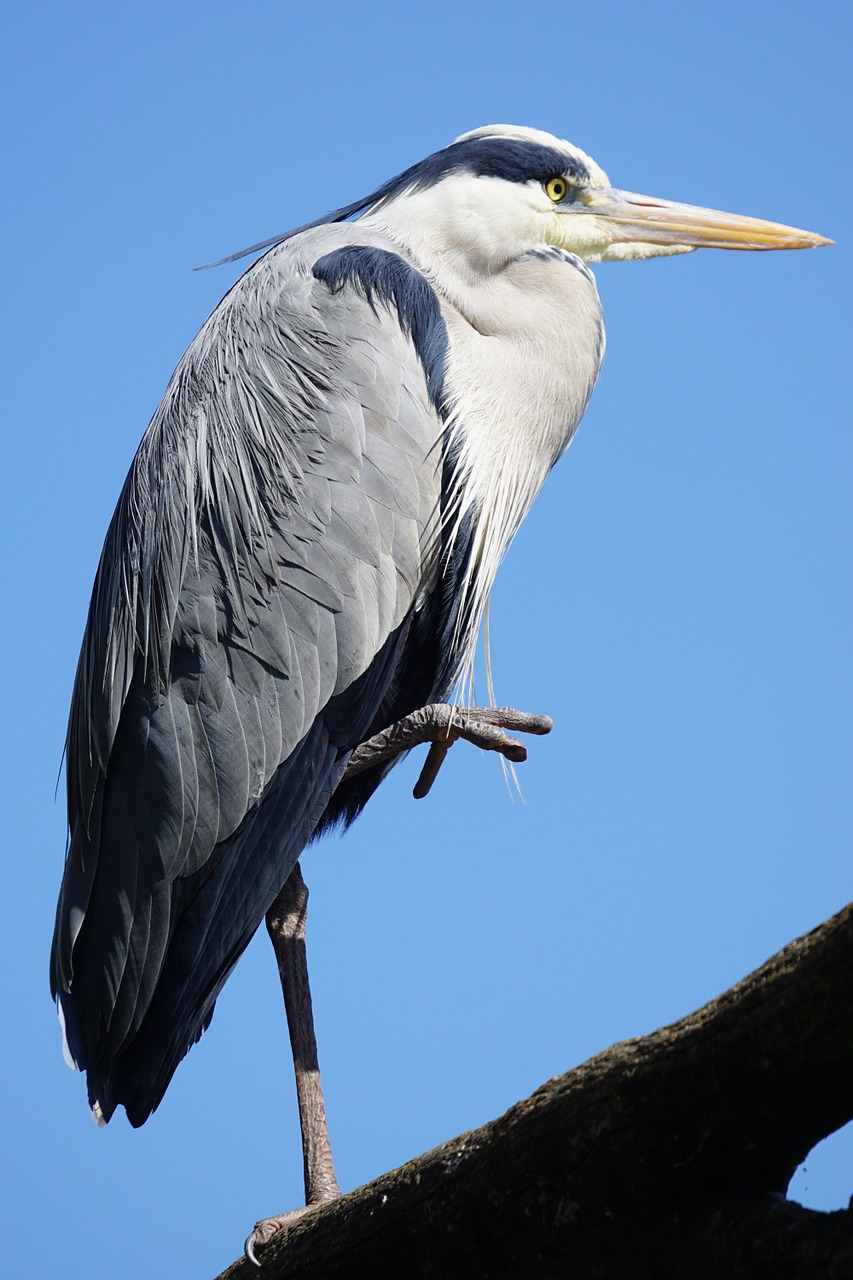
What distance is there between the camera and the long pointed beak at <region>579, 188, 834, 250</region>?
11.8ft

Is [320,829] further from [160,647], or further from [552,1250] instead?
[552,1250]

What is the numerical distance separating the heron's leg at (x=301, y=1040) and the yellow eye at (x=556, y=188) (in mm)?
1831

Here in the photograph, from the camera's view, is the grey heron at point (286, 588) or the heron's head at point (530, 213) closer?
the grey heron at point (286, 588)

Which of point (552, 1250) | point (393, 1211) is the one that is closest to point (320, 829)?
point (393, 1211)

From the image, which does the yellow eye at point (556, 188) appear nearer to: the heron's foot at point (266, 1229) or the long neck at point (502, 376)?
the long neck at point (502, 376)

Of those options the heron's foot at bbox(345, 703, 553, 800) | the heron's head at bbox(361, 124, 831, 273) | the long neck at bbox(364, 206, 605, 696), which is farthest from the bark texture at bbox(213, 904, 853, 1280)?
the heron's head at bbox(361, 124, 831, 273)

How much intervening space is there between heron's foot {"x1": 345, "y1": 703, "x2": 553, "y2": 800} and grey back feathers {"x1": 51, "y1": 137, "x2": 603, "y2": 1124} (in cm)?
13

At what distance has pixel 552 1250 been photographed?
1.61 meters

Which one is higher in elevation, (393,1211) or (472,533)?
(472,533)

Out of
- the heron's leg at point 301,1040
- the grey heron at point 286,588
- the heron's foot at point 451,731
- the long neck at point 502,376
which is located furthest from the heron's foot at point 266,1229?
the long neck at point 502,376

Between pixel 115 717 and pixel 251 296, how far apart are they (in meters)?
1.05

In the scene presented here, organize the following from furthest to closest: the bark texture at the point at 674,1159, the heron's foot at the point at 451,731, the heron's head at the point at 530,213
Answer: the heron's head at the point at 530,213 < the heron's foot at the point at 451,731 < the bark texture at the point at 674,1159

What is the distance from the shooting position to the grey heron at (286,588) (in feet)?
8.98

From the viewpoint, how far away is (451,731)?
272cm
